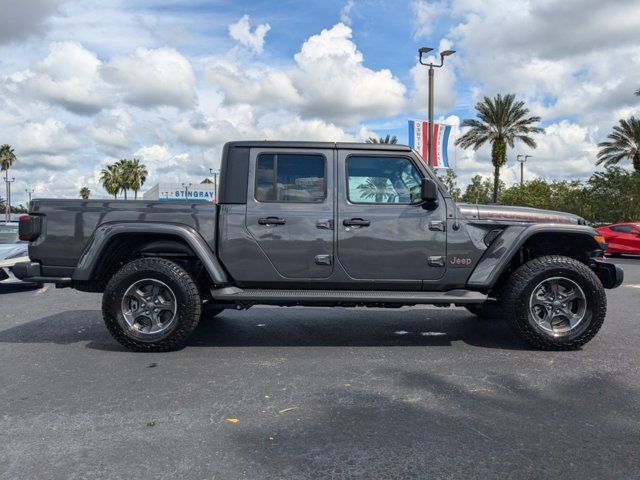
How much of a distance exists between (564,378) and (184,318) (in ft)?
10.7

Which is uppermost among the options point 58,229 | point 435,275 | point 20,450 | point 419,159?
point 419,159

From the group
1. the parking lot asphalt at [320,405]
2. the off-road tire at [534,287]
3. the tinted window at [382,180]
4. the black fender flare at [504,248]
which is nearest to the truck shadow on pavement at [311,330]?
the parking lot asphalt at [320,405]

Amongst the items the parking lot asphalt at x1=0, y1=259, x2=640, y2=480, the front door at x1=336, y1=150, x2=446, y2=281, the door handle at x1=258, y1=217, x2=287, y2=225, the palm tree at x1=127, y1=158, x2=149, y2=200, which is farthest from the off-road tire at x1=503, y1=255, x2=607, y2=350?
the palm tree at x1=127, y1=158, x2=149, y2=200

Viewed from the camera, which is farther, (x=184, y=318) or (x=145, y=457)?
(x=184, y=318)

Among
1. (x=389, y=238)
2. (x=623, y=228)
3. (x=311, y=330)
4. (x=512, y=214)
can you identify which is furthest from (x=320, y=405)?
(x=623, y=228)

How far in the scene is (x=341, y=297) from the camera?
4.56 metres

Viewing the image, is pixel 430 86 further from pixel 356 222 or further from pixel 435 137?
pixel 356 222

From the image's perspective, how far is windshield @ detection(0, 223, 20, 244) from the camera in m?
9.35

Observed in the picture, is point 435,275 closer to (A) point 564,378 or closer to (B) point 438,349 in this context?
(B) point 438,349

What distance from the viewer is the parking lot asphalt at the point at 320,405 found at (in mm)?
2584

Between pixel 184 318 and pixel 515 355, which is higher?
pixel 184 318

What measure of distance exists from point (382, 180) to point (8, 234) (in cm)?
797

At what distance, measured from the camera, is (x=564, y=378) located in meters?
3.94

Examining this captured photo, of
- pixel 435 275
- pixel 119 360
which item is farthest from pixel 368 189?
pixel 119 360
